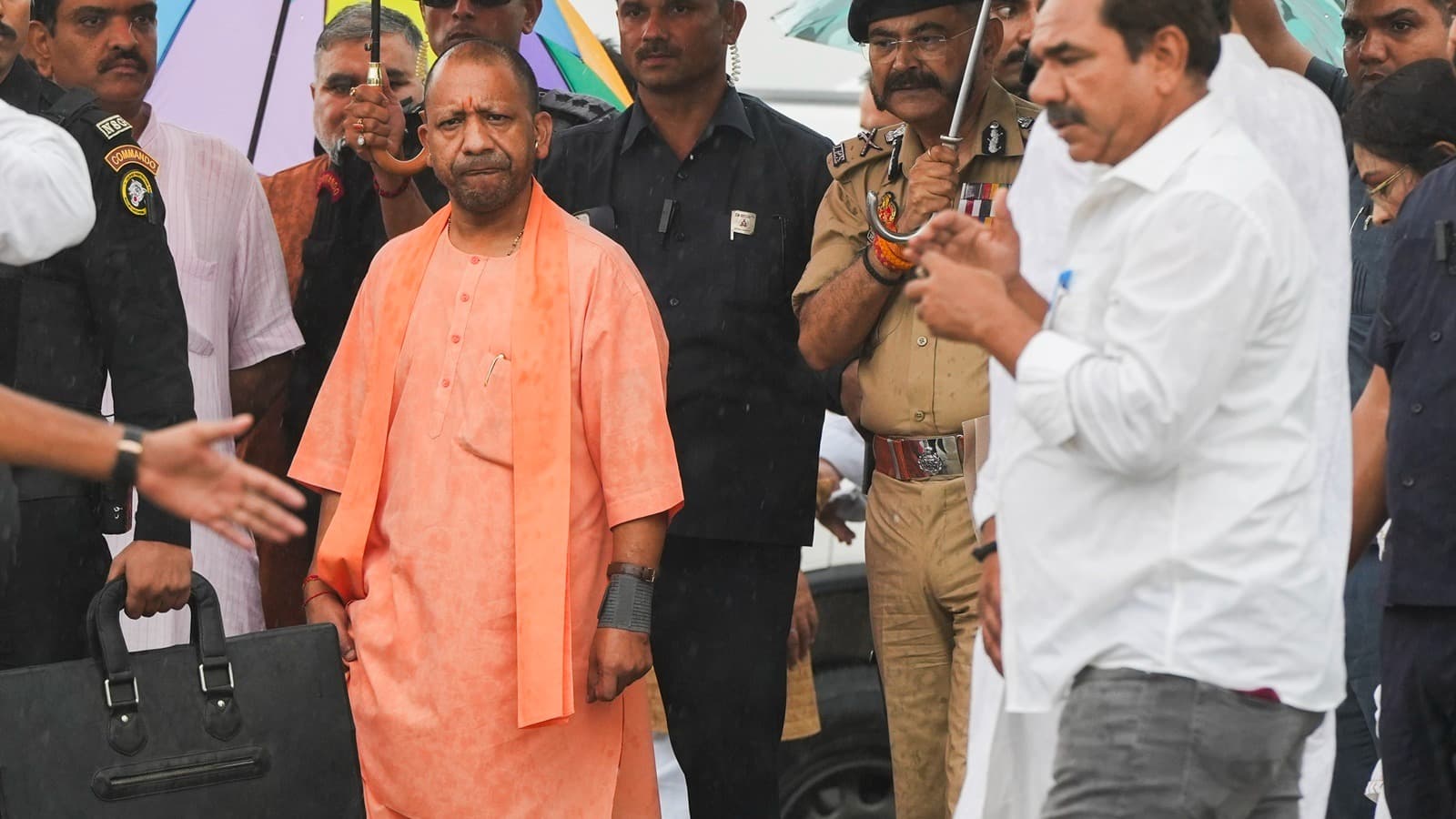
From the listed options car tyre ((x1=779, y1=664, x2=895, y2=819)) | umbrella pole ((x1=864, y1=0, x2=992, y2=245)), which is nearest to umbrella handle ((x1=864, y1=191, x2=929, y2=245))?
umbrella pole ((x1=864, y1=0, x2=992, y2=245))

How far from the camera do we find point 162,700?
416 centimetres

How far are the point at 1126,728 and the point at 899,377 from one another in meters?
1.88

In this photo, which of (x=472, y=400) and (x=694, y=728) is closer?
(x=472, y=400)

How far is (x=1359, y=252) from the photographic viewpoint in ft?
17.4

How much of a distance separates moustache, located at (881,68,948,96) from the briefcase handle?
195cm

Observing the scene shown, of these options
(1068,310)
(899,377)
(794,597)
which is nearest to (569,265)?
(899,377)

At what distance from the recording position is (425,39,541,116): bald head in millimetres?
4863

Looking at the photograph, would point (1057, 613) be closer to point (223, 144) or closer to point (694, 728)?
point (694, 728)

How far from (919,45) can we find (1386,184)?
112 centimetres

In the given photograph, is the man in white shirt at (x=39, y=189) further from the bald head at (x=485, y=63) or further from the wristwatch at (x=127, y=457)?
the bald head at (x=485, y=63)

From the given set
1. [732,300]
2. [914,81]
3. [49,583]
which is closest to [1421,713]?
[914,81]

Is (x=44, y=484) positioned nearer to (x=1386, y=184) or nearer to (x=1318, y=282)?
(x=1318, y=282)

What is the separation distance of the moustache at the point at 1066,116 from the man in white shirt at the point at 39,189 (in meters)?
1.74

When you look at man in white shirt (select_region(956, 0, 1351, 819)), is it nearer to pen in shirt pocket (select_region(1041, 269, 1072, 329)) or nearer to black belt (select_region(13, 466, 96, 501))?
pen in shirt pocket (select_region(1041, 269, 1072, 329))
